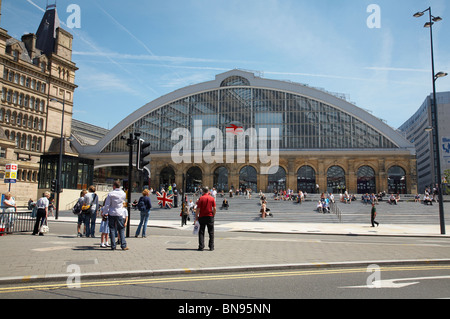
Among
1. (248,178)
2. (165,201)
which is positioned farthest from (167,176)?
(165,201)

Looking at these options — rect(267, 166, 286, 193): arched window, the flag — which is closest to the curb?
the flag

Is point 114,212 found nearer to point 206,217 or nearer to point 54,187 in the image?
point 206,217

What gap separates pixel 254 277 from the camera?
6.48 metres

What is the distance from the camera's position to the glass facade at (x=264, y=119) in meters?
55.7

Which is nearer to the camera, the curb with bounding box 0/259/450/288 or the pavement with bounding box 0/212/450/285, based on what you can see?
the curb with bounding box 0/259/450/288

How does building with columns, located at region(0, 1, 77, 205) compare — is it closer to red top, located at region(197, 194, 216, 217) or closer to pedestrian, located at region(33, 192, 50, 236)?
pedestrian, located at region(33, 192, 50, 236)

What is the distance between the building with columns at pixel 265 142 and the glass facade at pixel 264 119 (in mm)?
161

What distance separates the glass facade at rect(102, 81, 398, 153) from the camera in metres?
55.7

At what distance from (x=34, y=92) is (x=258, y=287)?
2410 inches

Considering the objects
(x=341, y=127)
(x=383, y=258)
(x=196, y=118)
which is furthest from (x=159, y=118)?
(x=383, y=258)

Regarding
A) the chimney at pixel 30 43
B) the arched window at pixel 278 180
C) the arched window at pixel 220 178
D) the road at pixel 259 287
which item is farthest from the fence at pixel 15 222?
the chimney at pixel 30 43

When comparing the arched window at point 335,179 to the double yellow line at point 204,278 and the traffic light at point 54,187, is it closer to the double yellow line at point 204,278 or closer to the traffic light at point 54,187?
the traffic light at point 54,187

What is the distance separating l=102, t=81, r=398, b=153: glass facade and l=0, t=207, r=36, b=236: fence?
147ft
